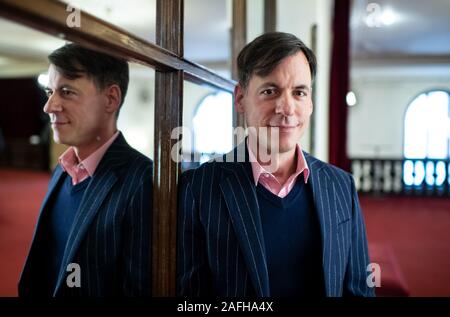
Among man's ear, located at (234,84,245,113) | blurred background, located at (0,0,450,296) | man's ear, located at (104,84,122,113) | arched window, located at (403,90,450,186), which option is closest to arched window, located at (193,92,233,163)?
blurred background, located at (0,0,450,296)

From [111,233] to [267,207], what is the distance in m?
0.19

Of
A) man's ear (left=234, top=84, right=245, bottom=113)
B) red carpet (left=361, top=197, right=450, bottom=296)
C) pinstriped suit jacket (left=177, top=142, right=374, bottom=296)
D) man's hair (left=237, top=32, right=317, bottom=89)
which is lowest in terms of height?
red carpet (left=361, top=197, right=450, bottom=296)

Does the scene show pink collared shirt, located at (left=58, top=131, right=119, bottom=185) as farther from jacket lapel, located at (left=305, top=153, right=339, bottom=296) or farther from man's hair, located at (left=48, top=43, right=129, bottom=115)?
jacket lapel, located at (left=305, top=153, right=339, bottom=296)

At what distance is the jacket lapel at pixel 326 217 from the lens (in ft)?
1.69

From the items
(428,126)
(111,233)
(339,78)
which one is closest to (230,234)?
(111,233)

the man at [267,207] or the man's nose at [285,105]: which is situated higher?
the man's nose at [285,105]

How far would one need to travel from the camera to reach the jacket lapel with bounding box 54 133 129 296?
41cm

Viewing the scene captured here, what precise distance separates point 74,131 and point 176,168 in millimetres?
139

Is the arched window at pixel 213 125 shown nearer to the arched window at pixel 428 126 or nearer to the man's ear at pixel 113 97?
the man's ear at pixel 113 97

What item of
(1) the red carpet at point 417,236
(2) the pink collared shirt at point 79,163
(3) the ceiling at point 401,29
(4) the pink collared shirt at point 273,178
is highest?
(3) the ceiling at point 401,29

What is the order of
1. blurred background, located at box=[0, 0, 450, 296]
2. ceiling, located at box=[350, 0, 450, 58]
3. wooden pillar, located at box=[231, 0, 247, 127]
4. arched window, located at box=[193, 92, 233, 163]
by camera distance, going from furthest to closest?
ceiling, located at box=[350, 0, 450, 58], wooden pillar, located at box=[231, 0, 247, 127], arched window, located at box=[193, 92, 233, 163], blurred background, located at box=[0, 0, 450, 296]

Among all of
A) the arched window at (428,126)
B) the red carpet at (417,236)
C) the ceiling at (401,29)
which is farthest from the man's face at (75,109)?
the arched window at (428,126)
